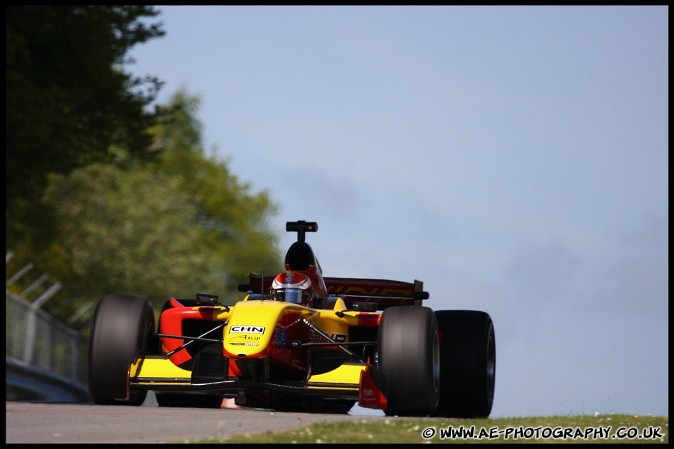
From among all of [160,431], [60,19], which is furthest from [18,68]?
[160,431]

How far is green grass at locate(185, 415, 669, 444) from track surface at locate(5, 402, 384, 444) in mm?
496

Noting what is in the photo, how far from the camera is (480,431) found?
37.0ft

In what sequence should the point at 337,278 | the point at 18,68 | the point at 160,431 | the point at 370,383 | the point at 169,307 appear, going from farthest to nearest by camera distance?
1. the point at 18,68
2. the point at 337,278
3. the point at 169,307
4. the point at 370,383
5. the point at 160,431

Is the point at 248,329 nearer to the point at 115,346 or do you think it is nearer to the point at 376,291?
the point at 115,346

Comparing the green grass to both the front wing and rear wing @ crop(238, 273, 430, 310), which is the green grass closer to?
the front wing

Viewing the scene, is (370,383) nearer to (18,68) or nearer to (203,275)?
(18,68)

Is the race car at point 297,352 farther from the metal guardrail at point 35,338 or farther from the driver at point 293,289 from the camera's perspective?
the metal guardrail at point 35,338

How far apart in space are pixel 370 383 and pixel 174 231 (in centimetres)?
4082

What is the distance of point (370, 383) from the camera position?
1357cm

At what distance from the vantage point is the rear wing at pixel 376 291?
58.4 ft

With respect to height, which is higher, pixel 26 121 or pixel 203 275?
pixel 26 121

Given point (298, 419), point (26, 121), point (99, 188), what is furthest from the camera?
point (99, 188)

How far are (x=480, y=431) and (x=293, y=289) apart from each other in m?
4.57

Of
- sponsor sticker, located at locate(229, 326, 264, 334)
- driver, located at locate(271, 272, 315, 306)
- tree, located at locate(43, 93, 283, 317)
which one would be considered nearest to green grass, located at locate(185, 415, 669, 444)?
sponsor sticker, located at locate(229, 326, 264, 334)
